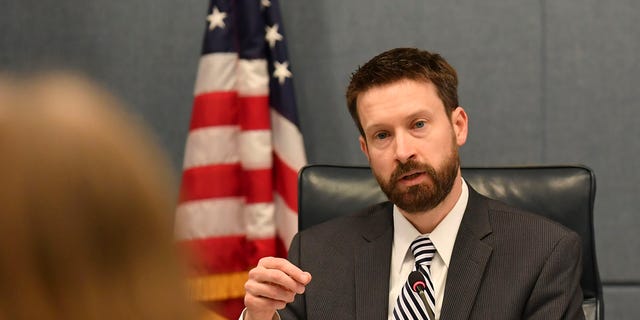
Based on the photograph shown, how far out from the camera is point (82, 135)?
1.87ft

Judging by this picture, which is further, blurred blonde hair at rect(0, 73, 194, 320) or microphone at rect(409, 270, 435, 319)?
microphone at rect(409, 270, 435, 319)

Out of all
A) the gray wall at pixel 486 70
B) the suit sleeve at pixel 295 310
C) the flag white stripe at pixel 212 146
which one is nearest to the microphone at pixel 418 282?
the suit sleeve at pixel 295 310

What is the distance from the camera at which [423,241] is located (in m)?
2.23

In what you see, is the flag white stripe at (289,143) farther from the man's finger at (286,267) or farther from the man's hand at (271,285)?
the man's finger at (286,267)

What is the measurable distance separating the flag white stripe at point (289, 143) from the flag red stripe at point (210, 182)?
22 centimetres

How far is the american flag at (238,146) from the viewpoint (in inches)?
133

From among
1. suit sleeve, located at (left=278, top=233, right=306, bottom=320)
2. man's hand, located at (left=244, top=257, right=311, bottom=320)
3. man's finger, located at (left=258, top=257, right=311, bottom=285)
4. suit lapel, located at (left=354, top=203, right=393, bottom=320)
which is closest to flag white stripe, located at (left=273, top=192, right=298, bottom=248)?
suit lapel, located at (left=354, top=203, right=393, bottom=320)

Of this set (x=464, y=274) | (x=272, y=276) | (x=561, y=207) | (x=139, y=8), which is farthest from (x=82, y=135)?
(x=139, y=8)

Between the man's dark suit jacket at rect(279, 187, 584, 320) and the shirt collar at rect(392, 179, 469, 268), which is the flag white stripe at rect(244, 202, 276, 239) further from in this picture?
the shirt collar at rect(392, 179, 469, 268)

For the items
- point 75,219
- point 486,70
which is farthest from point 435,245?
point 75,219

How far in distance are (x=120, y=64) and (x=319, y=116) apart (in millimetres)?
963

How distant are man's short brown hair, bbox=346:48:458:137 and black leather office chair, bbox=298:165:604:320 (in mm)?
204

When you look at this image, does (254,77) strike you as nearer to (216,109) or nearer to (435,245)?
(216,109)

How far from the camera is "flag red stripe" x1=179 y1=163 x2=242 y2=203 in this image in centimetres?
338
